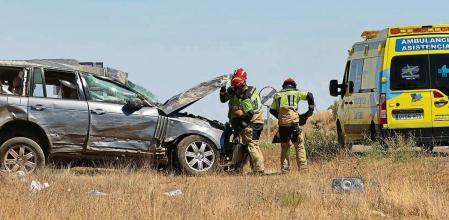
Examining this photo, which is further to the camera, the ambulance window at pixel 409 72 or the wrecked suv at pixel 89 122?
the ambulance window at pixel 409 72

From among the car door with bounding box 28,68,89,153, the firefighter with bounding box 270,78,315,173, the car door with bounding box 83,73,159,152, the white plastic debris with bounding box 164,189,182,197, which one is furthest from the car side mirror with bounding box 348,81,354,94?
the white plastic debris with bounding box 164,189,182,197

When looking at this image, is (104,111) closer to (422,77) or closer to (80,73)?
(80,73)

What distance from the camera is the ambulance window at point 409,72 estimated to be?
1528cm

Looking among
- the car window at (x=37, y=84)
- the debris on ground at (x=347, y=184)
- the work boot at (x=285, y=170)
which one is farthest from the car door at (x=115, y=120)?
the debris on ground at (x=347, y=184)

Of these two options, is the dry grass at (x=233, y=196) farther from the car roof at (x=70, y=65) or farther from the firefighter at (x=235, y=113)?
the car roof at (x=70, y=65)

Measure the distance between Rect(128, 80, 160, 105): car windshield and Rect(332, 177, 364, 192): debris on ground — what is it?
151 inches

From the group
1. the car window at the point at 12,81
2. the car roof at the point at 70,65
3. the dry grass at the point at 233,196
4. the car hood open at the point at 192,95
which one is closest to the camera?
the dry grass at the point at 233,196

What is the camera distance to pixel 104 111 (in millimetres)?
13117

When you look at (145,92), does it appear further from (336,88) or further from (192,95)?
(336,88)

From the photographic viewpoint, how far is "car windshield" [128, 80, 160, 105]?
45.4 feet

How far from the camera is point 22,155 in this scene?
12.6 m

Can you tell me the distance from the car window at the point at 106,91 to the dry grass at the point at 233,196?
1.10 m

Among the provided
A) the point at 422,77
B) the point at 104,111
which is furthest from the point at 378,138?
the point at 104,111

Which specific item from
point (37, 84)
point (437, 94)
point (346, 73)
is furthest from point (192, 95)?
point (346, 73)
